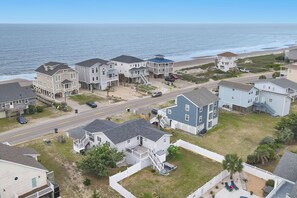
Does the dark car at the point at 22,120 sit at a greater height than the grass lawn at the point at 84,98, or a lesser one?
greater

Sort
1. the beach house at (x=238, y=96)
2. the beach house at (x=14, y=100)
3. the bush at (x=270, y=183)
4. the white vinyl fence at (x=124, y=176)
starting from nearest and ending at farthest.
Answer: the white vinyl fence at (x=124, y=176)
the bush at (x=270, y=183)
the beach house at (x=14, y=100)
the beach house at (x=238, y=96)

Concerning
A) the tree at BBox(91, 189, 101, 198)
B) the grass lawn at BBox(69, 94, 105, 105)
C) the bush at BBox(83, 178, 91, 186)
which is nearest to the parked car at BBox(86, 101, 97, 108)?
the grass lawn at BBox(69, 94, 105, 105)

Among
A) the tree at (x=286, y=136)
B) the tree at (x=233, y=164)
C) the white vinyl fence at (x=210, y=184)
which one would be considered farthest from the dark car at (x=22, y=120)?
the tree at (x=286, y=136)

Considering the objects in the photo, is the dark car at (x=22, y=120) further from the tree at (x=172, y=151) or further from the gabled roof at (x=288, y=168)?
the gabled roof at (x=288, y=168)

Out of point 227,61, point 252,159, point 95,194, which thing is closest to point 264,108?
point 252,159

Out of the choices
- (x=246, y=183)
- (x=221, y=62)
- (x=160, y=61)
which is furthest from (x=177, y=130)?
(x=221, y=62)

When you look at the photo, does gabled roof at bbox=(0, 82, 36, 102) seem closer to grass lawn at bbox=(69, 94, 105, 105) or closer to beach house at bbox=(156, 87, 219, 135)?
grass lawn at bbox=(69, 94, 105, 105)
